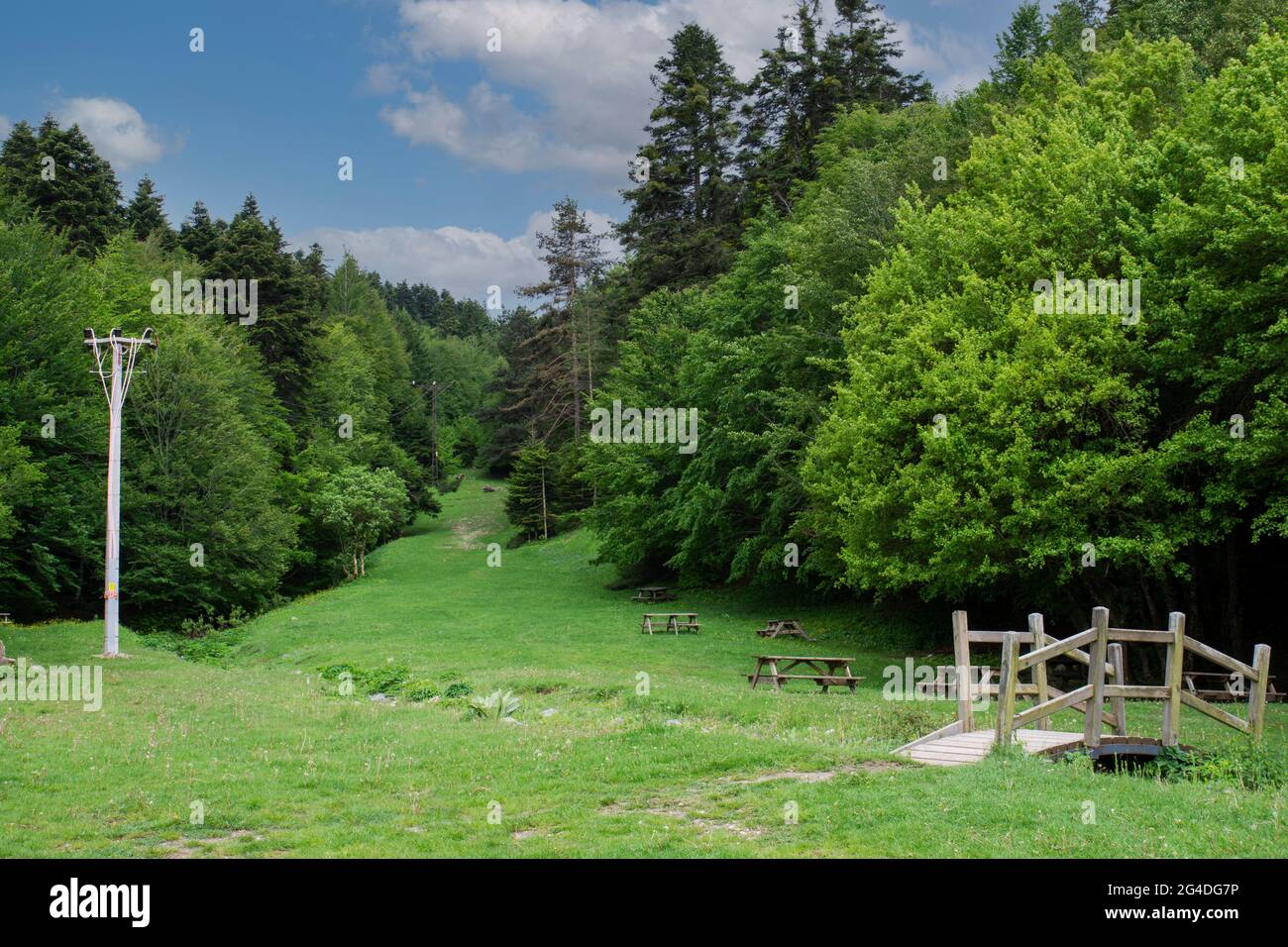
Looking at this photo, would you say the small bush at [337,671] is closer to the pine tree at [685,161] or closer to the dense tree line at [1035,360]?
the dense tree line at [1035,360]

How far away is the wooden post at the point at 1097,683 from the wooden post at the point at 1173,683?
4.07 feet

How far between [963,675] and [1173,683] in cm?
277

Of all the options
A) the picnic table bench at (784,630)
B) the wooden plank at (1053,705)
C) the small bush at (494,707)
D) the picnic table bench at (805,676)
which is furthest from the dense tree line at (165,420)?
Answer: the wooden plank at (1053,705)

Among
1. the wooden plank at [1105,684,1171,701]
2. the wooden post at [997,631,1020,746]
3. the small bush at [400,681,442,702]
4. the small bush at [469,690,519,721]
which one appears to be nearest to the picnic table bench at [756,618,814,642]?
the small bush at [400,681,442,702]

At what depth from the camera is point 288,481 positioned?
2501 inches

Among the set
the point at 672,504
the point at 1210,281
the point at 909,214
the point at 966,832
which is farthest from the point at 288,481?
the point at 966,832

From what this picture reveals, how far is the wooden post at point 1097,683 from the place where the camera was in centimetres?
1288

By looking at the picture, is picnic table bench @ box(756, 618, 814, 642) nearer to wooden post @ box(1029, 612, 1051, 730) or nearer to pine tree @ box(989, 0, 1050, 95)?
wooden post @ box(1029, 612, 1051, 730)

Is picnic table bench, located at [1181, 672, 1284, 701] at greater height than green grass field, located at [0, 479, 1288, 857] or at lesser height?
lesser

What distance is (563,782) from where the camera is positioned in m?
11.9

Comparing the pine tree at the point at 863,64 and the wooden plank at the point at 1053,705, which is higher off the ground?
the pine tree at the point at 863,64

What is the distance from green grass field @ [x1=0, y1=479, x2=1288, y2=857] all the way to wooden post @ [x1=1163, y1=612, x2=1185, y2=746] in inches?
62.8

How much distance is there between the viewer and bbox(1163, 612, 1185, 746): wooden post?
44.1 feet

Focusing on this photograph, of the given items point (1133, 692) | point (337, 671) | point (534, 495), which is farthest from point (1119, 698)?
point (534, 495)
